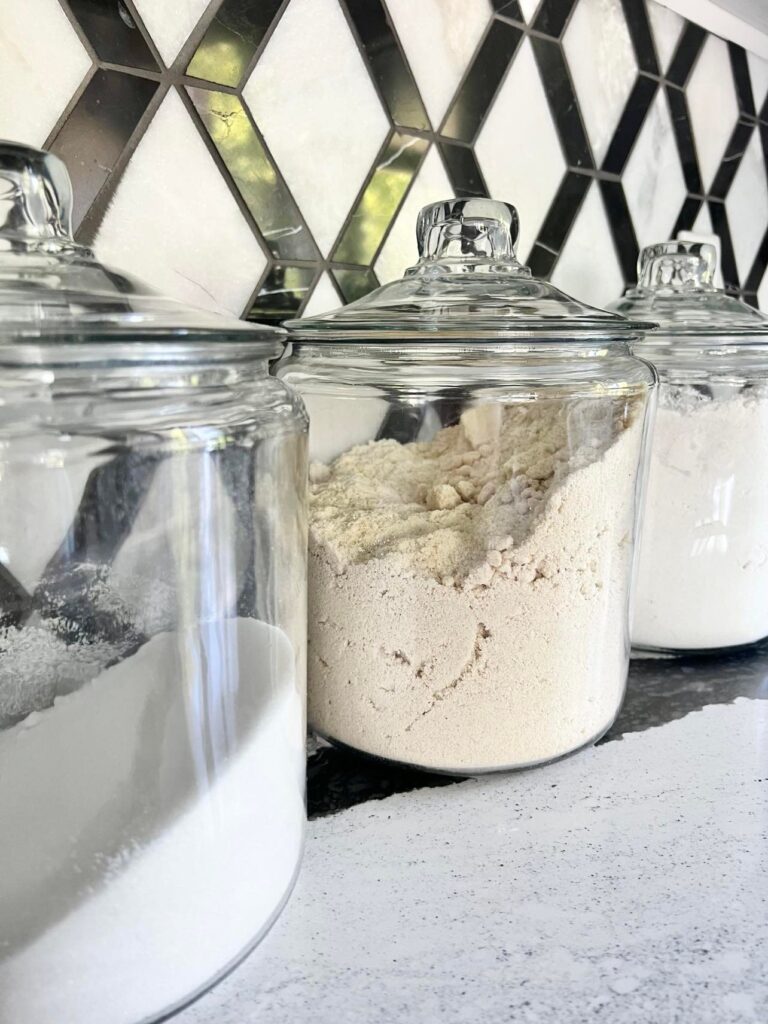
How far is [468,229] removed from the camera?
448 mm

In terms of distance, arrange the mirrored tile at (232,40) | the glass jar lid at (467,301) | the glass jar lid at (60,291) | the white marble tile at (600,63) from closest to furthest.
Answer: the glass jar lid at (60,291) < the glass jar lid at (467,301) < the mirrored tile at (232,40) < the white marble tile at (600,63)

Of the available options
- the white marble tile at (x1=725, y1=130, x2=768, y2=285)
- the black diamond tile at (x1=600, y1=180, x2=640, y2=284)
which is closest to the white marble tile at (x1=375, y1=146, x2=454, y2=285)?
the black diamond tile at (x1=600, y1=180, x2=640, y2=284)

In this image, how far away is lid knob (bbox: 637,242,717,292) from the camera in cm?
60

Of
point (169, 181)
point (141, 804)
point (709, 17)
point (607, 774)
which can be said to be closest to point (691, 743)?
point (607, 774)

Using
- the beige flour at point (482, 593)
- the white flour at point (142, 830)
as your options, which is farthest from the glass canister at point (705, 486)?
the white flour at point (142, 830)

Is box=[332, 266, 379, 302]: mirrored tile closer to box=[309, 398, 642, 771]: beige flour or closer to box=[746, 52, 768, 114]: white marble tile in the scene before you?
box=[309, 398, 642, 771]: beige flour

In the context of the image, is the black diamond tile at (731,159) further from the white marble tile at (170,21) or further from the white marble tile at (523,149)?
the white marble tile at (170,21)

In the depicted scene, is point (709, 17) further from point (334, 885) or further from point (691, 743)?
point (334, 885)

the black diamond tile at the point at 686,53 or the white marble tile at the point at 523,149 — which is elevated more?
the black diamond tile at the point at 686,53

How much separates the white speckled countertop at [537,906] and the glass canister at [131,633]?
0.03 m

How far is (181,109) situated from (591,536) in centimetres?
34

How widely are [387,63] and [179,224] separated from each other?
207 millimetres

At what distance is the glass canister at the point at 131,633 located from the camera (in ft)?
0.80

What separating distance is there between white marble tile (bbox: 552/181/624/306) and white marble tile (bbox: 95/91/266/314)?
318 mm
